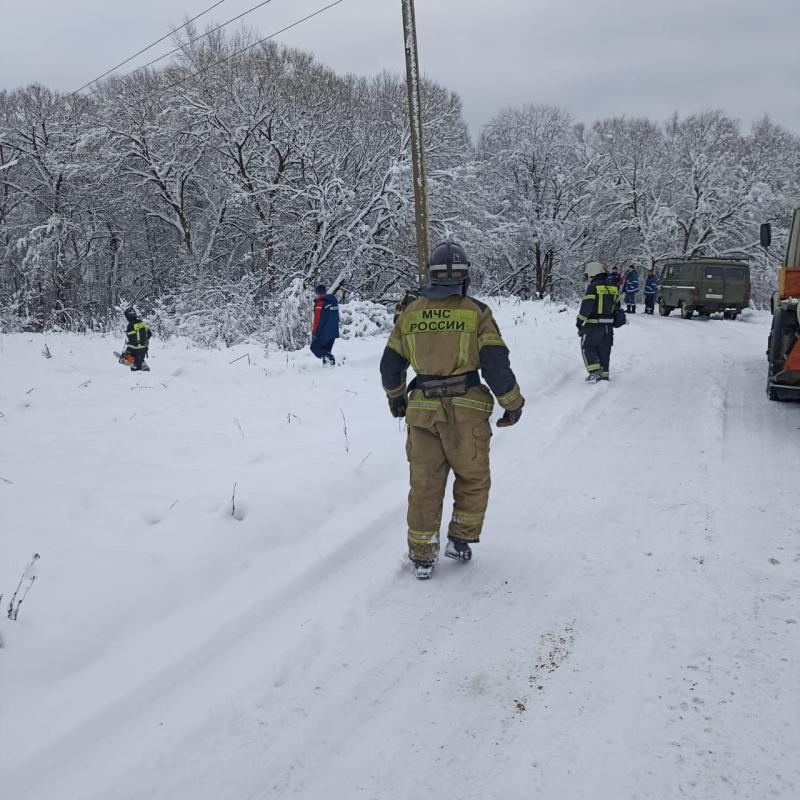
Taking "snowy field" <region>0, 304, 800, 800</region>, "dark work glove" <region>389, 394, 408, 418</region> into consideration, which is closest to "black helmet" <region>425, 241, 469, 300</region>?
"dark work glove" <region>389, 394, 408, 418</region>

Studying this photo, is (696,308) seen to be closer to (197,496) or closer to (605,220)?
(605,220)

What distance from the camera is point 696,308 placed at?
65.2ft

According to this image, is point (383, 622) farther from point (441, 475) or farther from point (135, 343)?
point (135, 343)

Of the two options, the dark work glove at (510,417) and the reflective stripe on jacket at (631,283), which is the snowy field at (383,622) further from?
the reflective stripe on jacket at (631,283)

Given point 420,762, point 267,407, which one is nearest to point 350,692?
point 420,762

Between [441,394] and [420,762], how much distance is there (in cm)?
198

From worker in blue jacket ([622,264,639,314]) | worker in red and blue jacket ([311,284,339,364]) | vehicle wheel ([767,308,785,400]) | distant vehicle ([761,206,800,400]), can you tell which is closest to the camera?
distant vehicle ([761,206,800,400])

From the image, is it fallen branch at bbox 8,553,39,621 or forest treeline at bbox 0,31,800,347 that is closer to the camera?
fallen branch at bbox 8,553,39,621

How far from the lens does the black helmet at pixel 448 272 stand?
12.0 feet

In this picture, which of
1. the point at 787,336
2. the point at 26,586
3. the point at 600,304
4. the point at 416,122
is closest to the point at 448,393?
the point at 26,586

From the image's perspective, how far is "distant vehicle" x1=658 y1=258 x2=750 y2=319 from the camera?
19.4 metres

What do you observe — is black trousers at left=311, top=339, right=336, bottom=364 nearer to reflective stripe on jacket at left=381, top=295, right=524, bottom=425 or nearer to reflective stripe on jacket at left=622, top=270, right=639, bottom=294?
reflective stripe on jacket at left=381, top=295, right=524, bottom=425

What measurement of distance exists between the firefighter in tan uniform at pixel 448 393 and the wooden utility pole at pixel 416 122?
656cm

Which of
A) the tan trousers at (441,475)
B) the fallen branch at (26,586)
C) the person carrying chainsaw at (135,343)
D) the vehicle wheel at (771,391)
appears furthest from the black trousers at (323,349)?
the fallen branch at (26,586)
